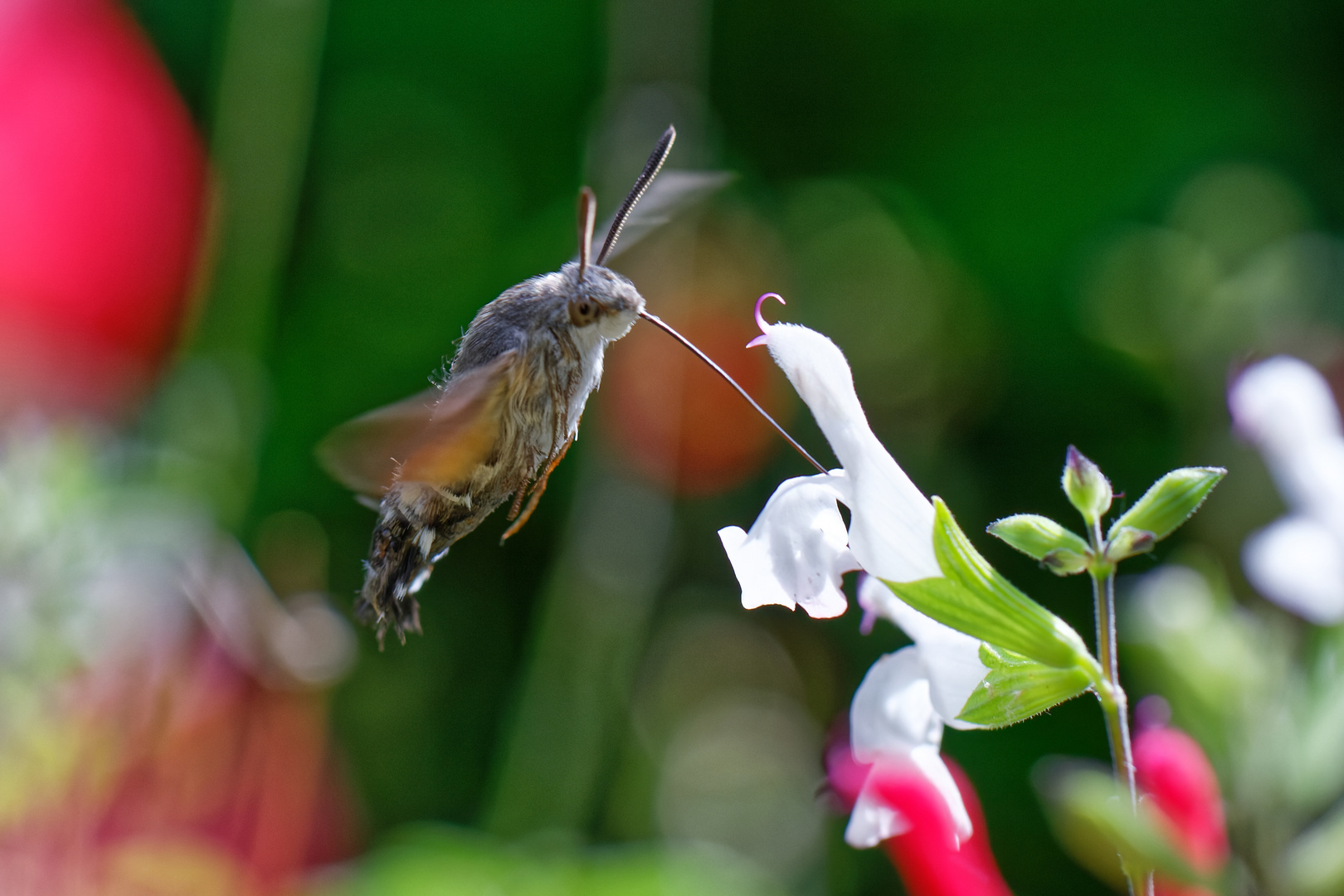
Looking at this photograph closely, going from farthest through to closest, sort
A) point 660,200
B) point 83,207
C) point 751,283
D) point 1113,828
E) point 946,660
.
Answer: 1. point 751,283
2. point 83,207
3. point 660,200
4. point 946,660
5. point 1113,828

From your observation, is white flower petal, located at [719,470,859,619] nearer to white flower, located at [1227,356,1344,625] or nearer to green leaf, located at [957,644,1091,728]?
green leaf, located at [957,644,1091,728]

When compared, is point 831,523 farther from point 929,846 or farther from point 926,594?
point 929,846

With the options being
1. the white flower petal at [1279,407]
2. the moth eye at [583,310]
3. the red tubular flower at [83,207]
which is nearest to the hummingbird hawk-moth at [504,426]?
the moth eye at [583,310]

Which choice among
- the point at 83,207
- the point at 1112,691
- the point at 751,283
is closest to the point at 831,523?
the point at 1112,691

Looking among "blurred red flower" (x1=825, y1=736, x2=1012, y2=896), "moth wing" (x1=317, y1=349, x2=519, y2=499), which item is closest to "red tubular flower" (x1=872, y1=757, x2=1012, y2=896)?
"blurred red flower" (x1=825, y1=736, x2=1012, y2=896)

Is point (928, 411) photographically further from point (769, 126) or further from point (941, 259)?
point (769, 126)
